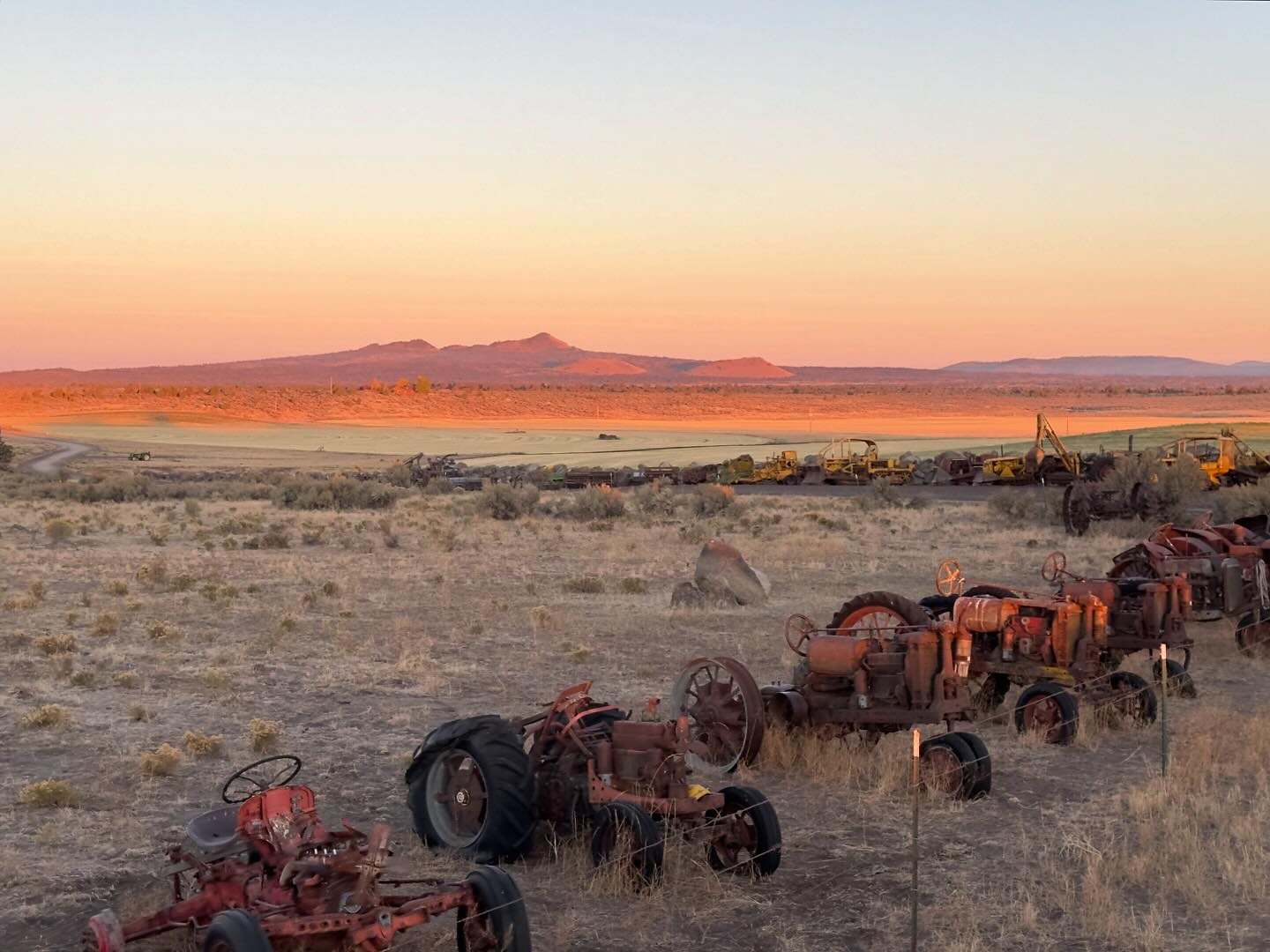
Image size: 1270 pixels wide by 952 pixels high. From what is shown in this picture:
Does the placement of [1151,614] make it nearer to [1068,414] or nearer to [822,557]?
[822,557]

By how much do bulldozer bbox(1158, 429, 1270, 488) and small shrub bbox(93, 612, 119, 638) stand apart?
2791 centimetres

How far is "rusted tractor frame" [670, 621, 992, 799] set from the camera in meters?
11.2

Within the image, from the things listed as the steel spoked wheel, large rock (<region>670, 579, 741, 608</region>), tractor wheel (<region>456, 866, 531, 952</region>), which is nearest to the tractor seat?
tractor wheel (<region>456, 866, 531, 952</region>)

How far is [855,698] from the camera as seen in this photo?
11.7m

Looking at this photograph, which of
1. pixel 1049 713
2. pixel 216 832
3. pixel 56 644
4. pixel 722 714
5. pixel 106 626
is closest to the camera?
pixel 216 832

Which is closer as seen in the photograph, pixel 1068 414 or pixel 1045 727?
pixel 1045 727

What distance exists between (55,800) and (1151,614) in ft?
34.7

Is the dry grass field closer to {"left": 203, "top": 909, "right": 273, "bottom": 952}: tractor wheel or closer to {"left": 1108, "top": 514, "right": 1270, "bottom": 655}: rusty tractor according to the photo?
{"left": 1108, "top": 514, "right": 1270, "bottom": 655}: rusty tractor

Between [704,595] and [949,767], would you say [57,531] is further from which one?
[949,767]

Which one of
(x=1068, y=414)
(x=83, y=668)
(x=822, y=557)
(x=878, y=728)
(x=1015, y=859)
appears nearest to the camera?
(x=1015, y=859)

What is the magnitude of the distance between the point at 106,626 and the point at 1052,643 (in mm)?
13001

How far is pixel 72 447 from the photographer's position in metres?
102

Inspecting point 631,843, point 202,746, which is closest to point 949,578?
point 631,843

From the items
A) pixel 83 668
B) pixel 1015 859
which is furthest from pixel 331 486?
pixel 1015 859
